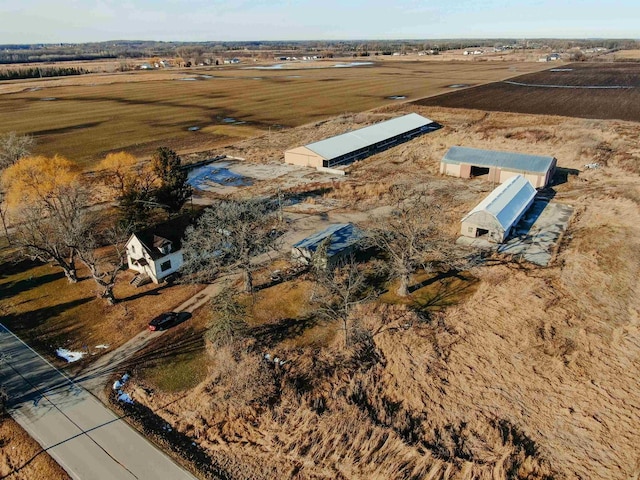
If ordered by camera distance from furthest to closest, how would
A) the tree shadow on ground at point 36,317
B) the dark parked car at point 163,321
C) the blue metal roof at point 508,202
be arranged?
1. the blue metal roof at point 508,202
2. the tree shadow on ground at point 36,317
3. the dark parked car at point 163,321

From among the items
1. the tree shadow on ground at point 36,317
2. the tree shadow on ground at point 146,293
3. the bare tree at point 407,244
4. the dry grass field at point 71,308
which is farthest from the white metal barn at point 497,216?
the tree shadow on ground at point 36,317

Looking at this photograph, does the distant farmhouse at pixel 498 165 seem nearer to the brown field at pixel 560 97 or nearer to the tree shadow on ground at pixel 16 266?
the brown field at pixel 560 97

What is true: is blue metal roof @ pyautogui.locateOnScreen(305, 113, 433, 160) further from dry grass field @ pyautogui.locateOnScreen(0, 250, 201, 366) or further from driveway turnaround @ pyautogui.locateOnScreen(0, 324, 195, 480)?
driveway turnaround @ pyautogui.locateOnScreen(0, 324, 195, 480)

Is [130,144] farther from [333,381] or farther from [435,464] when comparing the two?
[435,464]

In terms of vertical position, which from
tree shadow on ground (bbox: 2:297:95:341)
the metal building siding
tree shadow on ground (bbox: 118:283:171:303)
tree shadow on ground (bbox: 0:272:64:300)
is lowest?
tree shadow on ground (bbox: 2:297:95:341)

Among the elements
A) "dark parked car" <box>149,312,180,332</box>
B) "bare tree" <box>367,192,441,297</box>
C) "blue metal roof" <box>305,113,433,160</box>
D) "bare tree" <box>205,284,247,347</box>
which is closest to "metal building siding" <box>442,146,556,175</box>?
"blue metal roof" <box>305,113,433,160</box>

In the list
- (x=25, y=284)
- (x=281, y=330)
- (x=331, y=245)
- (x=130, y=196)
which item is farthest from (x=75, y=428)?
(x=130, y=196)

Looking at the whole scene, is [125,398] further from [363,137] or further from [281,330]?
[363,137]
